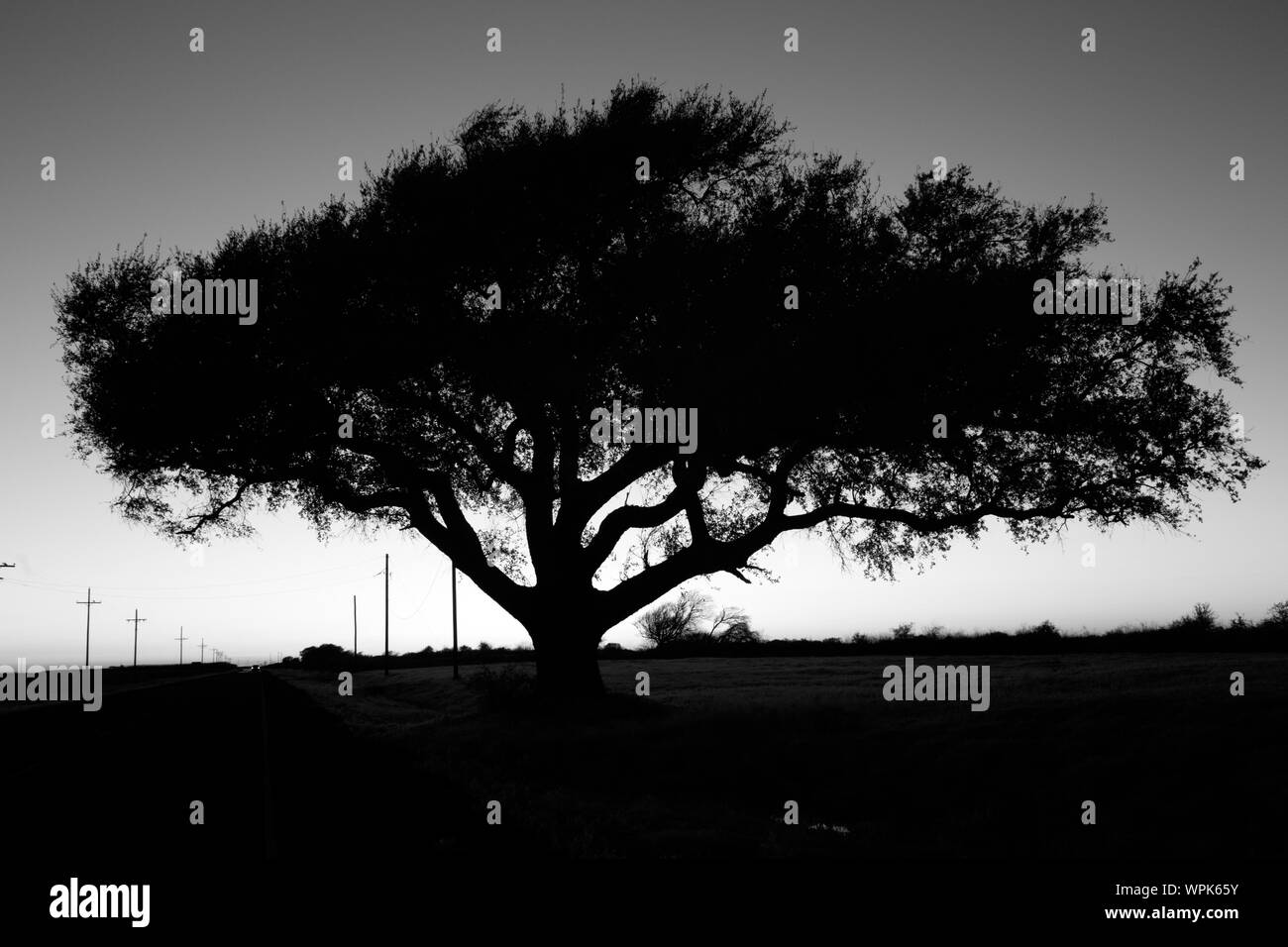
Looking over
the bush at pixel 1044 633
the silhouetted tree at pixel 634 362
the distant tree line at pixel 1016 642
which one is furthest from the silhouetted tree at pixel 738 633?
the silhouetted tree at pixel 634 362

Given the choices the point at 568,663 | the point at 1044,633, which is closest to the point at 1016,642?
the point at 1044,633

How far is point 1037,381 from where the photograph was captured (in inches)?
838

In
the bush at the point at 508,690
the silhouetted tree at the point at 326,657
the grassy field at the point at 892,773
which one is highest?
the grassy field at the point at 892,773

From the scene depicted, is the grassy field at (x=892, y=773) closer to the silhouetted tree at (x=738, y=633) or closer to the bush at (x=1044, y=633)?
the bush at (x=1044, y=633)

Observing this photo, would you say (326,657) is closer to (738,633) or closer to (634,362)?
(738,633)

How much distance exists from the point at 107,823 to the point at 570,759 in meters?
8.93

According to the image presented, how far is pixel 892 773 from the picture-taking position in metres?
15.8

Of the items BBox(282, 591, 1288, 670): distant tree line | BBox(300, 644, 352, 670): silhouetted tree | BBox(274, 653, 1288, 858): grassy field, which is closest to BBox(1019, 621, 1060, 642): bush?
BBox(282, 591, 1288, 670): distant tree line

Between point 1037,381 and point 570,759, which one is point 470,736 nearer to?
point 570,759

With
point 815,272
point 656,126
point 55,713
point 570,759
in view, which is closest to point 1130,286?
point 815,272

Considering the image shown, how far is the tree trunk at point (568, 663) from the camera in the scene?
26422 mm

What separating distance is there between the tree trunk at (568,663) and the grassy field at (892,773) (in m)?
1.81

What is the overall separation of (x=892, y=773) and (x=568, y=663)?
12.3 metres
